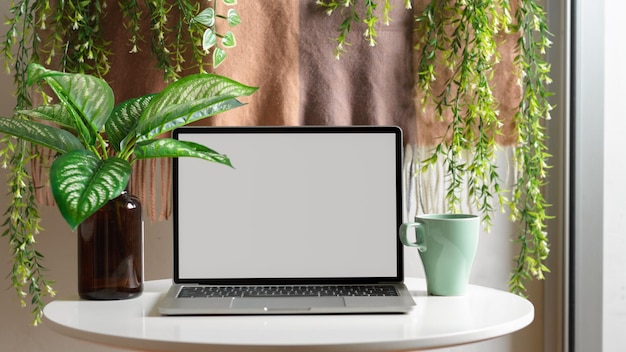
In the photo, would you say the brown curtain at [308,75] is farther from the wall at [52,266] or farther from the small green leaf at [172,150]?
the small green leaf at [172,150]

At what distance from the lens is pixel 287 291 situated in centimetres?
116

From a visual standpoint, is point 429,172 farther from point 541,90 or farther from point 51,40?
point 51,40

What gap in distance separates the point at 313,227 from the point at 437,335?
36 centimetres

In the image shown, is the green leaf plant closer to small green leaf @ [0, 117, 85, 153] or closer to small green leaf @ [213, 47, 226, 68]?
small green leaf @ [0, 117, 85, 153]

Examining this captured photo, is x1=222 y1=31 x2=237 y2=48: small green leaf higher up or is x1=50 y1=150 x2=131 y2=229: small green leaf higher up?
x1=222 y1=31 x2=237 y2=48: small green leaf

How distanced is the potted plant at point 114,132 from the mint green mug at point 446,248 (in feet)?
1.07

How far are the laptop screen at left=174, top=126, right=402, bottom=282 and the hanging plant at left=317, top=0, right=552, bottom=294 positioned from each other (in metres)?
0.23

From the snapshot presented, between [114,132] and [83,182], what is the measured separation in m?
0.20

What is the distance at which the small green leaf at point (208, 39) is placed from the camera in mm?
1301

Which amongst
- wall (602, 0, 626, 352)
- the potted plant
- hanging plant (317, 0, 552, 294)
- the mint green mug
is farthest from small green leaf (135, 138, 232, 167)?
wall (602, 0, 626, 352)

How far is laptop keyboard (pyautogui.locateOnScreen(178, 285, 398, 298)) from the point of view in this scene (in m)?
1.12

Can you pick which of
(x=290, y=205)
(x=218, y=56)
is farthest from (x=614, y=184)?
(x=218, y=56)

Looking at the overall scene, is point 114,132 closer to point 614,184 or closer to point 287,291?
point 287,291

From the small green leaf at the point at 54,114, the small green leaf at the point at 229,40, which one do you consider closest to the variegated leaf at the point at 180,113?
the small green leaf at the point at 54,114
